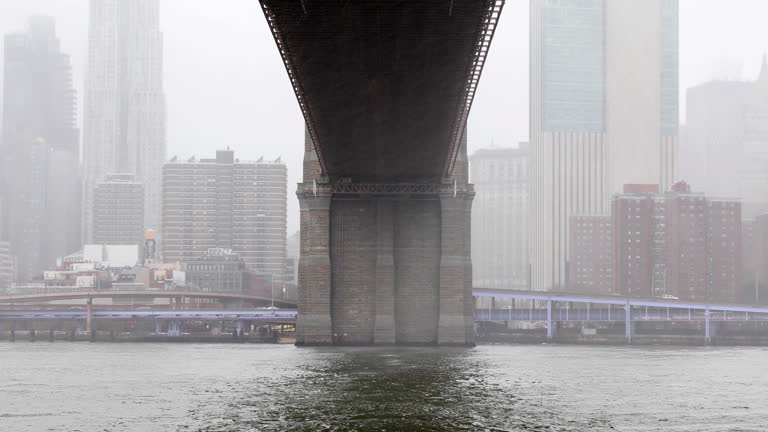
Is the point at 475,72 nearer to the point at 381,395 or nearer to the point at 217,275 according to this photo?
the point at 381,395

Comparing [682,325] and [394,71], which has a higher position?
[394,71]

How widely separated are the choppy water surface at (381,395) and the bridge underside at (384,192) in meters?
8.13

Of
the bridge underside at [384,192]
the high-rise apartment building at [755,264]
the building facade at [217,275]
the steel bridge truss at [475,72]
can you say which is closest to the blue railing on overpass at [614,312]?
the high-rise apartment building at [755,264]

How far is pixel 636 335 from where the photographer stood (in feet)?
386

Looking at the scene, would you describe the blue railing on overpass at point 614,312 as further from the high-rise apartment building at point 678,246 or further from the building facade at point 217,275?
the building facade at point 217,275

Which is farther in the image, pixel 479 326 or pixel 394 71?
pixel 479 326

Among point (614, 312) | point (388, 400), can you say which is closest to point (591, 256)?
point (614, 312)

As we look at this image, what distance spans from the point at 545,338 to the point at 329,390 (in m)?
75.8

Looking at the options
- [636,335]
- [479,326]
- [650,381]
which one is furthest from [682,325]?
[650,381]

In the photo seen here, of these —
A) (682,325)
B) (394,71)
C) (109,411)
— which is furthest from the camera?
(682,325)

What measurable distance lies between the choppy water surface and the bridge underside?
8.13 m

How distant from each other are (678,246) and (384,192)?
9864 cm

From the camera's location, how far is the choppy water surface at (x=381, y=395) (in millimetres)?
27438

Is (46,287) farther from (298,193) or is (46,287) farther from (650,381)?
(650,381)
